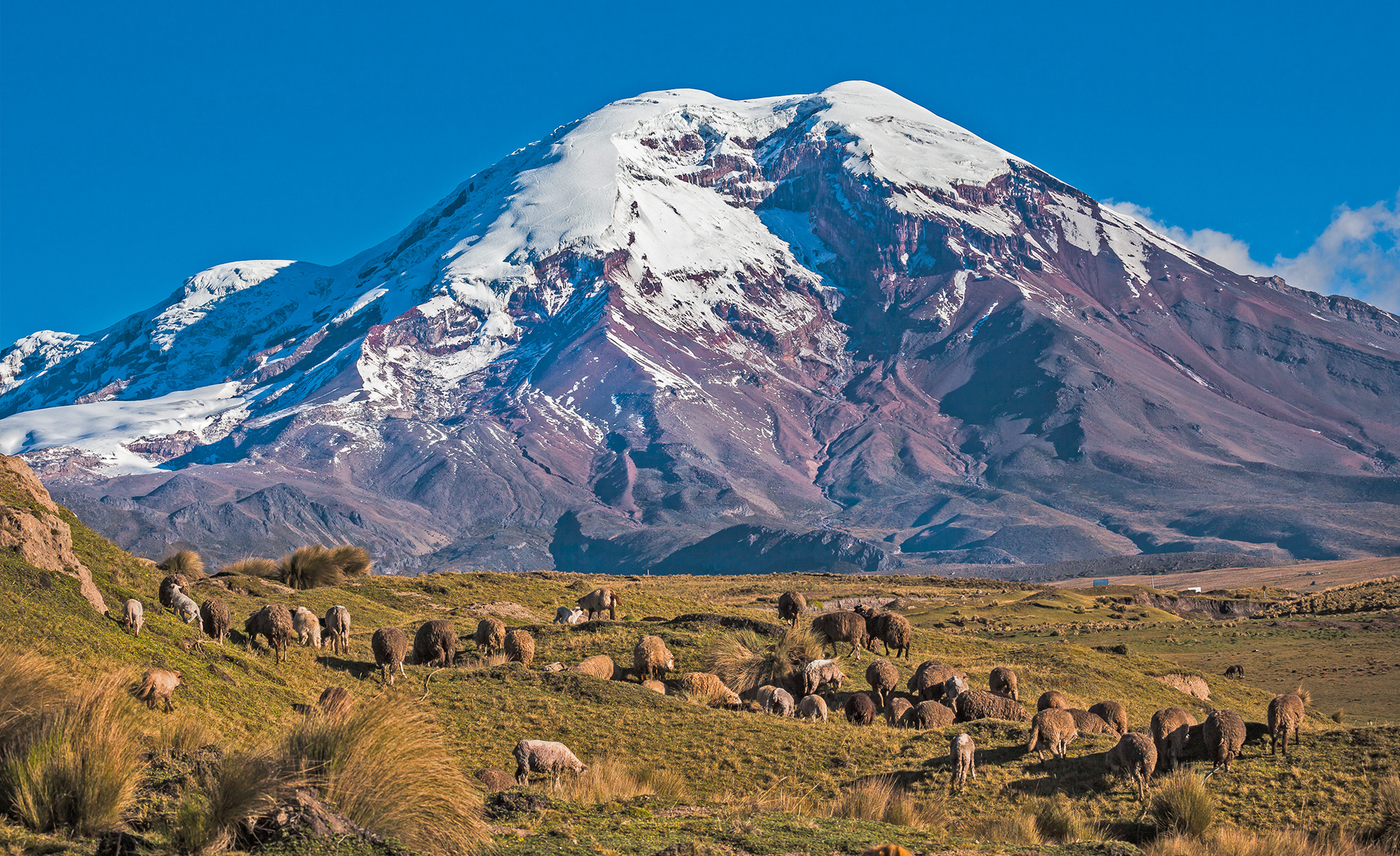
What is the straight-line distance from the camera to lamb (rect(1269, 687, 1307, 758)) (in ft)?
58.3

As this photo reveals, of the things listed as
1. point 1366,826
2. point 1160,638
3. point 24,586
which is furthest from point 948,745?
point 1160,638

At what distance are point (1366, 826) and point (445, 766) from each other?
38.6 feet

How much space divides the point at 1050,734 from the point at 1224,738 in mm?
2619

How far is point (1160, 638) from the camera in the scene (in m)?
51.4

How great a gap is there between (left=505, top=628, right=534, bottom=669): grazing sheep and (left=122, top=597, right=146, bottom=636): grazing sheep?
10.0 meters

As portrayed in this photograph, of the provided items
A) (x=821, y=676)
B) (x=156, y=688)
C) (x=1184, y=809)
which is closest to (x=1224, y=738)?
(x=1184, y=809)

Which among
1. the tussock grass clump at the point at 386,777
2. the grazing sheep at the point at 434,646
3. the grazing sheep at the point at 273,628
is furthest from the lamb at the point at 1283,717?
the grazing sheep at the point at 273,628

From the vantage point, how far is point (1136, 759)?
54.0 feet

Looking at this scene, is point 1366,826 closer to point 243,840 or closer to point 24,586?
point 243,840

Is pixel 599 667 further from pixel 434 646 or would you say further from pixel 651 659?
pixel 434 646

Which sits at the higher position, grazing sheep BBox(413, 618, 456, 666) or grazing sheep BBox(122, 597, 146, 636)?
grazing sheep BBox(122, 597, 146, 636)

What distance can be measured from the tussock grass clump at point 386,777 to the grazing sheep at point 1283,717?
13823 mm

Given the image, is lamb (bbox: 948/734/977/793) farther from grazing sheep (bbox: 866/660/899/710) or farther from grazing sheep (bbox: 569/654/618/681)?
grazing sheep (bbox: 569/654/618/681)

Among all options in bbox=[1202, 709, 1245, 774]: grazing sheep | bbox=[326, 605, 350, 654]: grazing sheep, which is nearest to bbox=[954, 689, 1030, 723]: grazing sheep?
bbox=[1202, 709, 1245, 774]: grazing sheep
